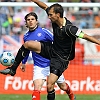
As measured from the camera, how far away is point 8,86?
42.8ft

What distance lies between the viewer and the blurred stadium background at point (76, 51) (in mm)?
13039

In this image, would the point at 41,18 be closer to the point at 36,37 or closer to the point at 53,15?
the point at 36,37

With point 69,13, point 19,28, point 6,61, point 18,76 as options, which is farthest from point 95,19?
point 6,61

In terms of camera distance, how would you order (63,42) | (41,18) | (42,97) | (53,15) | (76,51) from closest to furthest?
(53,15), (63,42), (42,97), (76,51), (41,18)

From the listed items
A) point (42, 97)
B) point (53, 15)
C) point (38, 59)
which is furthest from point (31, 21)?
point (42, 97)

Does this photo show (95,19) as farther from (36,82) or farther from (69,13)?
(36,82)

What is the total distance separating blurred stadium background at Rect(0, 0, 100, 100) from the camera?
513 inches

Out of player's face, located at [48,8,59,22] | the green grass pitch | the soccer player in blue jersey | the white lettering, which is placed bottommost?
the green grass pitch

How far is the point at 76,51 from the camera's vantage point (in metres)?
14.6

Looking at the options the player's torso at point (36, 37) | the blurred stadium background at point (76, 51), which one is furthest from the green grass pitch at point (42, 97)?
the player's torso at point (36, 37)

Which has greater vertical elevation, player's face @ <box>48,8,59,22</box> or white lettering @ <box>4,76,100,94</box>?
player's face @ <box>48,8,59,22</box>

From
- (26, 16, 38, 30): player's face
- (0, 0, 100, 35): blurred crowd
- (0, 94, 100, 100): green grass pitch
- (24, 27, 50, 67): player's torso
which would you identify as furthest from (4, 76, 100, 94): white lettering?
(26, 16, 38, 30): player's face

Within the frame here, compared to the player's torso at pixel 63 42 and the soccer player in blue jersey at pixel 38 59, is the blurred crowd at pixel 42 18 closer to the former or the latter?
the soccer player in blue jersey at pixel 38 59

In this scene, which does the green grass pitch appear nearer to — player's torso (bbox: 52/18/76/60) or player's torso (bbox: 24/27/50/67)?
player's torso (bbox: 24/27/50/67)
